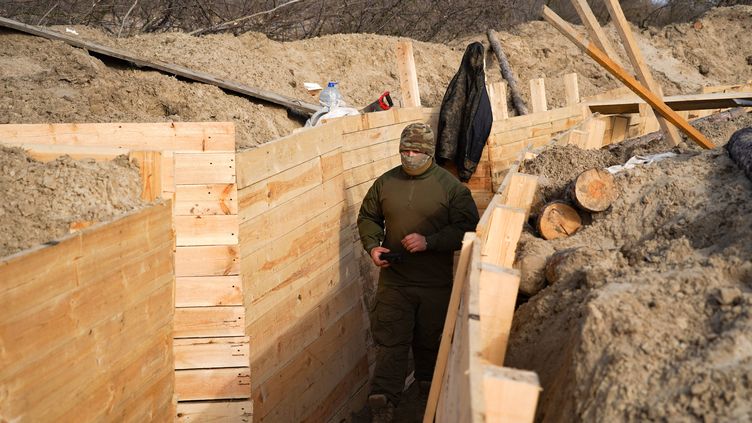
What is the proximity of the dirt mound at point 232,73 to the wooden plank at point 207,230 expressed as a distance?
9.28 ft

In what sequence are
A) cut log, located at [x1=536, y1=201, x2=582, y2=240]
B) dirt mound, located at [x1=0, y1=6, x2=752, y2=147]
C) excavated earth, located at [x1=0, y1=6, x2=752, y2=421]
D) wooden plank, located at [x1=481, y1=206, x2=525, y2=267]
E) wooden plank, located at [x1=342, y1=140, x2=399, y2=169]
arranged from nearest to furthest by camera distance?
excavated earth, located at [x1=0, y1=6, x2=752, y2=421] → wooden plank, located at [x1=481, y1=206, x2=525, y2=267] → cut log, located at [x1=536, y1=201, x2=582, y2=240] → wooden plank, located at [x1=342, y1=140, x2=399, y2=169] → dirt mound, located at [x1=0, y1=6, x2=752, y2=147]

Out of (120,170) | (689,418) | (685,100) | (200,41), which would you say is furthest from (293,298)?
(685,100)

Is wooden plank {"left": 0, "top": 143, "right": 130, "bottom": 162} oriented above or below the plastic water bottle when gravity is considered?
below

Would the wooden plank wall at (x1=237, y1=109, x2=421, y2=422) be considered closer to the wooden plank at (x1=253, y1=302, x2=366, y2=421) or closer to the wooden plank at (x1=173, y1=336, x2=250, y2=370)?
the wooden plank at (x1=253, y1=302, x2=366, y2=421)

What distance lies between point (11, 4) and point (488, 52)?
35.3 ft

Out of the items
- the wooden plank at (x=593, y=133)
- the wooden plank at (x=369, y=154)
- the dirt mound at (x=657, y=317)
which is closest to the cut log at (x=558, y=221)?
the dirt mound at (x=657, y=317)

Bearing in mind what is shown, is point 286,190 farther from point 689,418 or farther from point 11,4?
point 11,4

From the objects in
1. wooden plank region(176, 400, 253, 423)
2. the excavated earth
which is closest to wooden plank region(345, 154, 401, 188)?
the excavated earth

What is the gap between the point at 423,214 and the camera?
6441 millimetres

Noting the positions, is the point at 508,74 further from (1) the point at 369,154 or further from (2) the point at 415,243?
(2) the point at 415,243

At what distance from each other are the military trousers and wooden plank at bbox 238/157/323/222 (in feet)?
3.52

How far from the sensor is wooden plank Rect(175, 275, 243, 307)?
206 inches

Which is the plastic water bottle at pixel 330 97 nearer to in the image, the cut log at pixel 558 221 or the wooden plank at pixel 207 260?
the cut log at pixel 558 221

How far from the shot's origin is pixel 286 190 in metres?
6.10
